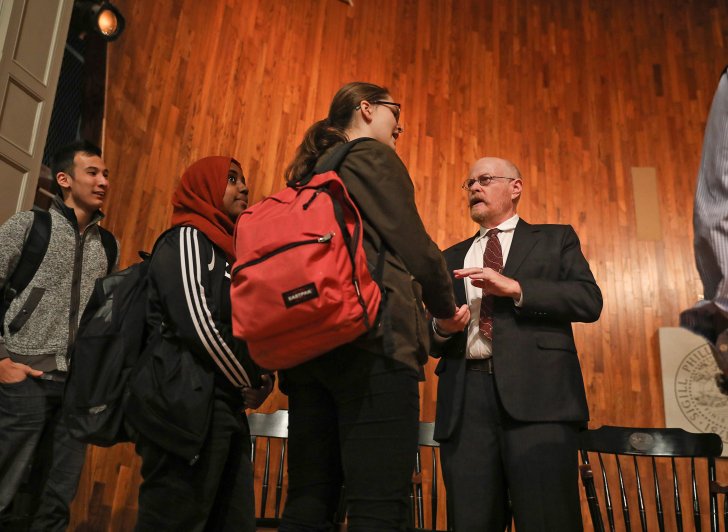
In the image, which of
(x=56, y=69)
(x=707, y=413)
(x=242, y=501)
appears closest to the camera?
(x=242, y=501)

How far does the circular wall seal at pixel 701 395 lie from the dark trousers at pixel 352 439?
288 cm

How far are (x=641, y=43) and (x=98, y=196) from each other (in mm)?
3615

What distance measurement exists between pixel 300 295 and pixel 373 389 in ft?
0.75

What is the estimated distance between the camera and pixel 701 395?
3.66 m

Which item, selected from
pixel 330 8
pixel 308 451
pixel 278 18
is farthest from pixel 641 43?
pixel 308 451

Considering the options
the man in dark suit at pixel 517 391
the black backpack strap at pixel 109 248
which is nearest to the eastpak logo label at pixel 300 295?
the man in dark suit at pixel 517 391

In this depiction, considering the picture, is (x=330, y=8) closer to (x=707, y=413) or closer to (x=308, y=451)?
(x=707, y=413)

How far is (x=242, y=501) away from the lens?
1.67 m

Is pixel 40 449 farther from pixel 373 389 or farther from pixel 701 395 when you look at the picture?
pixel 701 395

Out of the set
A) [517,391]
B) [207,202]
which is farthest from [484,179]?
[207,202]

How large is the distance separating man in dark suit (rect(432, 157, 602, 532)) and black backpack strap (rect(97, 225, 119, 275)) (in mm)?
1321

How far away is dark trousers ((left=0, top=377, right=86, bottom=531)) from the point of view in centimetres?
215

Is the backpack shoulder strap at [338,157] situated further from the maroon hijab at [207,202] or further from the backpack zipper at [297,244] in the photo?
the maroon hijab at [207,202]

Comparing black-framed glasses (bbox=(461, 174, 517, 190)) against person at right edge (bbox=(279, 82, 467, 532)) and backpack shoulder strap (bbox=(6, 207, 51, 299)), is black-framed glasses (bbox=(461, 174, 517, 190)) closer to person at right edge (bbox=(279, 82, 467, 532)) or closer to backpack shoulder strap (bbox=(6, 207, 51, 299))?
person at right edge (bbox=(279, 82, 467, 532))
